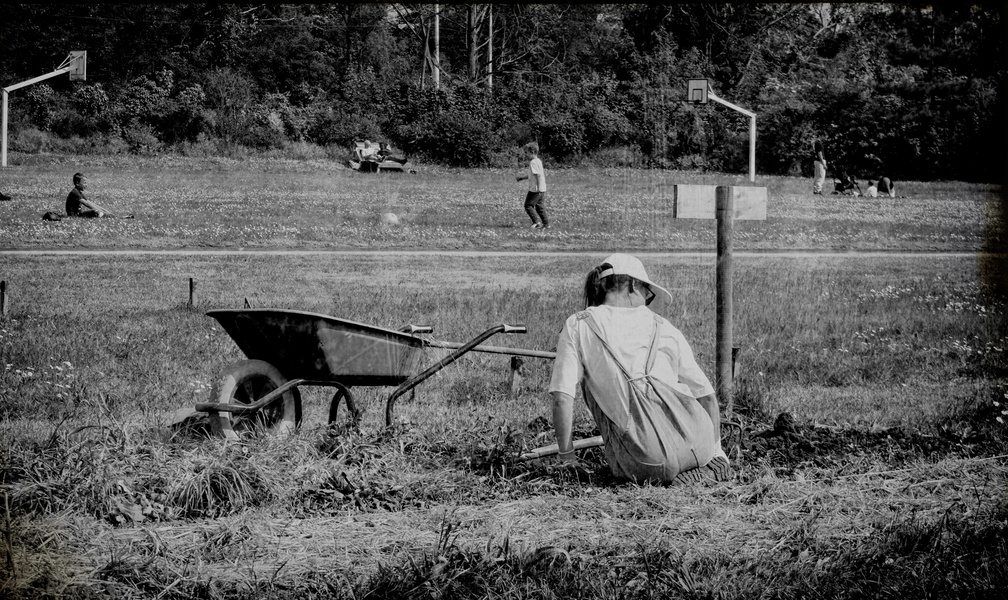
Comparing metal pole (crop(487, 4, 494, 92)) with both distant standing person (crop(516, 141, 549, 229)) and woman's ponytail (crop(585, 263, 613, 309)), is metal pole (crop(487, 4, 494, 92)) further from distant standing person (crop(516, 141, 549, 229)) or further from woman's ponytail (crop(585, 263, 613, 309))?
woman's ponytail (crop(585, 263, 613, 309))

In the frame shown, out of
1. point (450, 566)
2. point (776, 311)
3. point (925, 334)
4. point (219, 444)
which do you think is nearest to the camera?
point (450, 566)

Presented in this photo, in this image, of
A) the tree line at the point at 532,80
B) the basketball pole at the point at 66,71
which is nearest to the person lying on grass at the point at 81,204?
the tree line at the point at 532,80

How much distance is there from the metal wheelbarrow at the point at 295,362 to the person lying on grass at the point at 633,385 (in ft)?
2.07

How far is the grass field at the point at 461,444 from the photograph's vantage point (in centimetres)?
320

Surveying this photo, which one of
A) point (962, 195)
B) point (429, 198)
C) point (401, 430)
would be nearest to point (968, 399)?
point (401, 430)

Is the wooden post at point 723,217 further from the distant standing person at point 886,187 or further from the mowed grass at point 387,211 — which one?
the distant standing person at point 886,187

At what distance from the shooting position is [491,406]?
627cm

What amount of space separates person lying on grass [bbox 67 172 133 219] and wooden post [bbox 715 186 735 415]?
390 inches

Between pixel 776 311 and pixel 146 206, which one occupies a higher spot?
pixel 146 206

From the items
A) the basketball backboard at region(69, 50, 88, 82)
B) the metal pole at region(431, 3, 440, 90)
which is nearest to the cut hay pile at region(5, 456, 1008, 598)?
the basketball backboard at region(69, 50, 88, 82)

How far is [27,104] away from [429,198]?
6870mm

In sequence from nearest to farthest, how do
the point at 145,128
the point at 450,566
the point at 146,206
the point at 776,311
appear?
1. the point at 450,566
2. the point at 776,311
3. the point at 145,128
4. the point at 146,206

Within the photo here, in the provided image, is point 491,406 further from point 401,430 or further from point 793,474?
point 793,474

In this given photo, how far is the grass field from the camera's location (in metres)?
3.20
